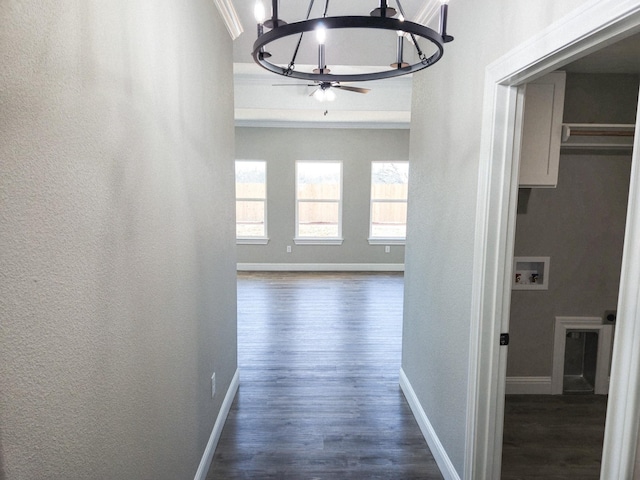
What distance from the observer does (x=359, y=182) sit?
7.78m

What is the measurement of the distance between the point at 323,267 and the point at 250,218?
166cm

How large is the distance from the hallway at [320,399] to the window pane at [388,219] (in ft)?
7.54

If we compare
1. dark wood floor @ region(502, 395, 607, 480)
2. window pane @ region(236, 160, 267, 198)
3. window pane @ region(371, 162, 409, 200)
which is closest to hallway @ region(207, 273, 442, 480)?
dark wood floor @ region(502, 395, 607, 480)

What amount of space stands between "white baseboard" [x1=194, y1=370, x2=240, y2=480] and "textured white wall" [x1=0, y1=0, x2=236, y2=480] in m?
0.22

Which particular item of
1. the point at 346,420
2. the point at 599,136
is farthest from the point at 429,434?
the point at 599,136

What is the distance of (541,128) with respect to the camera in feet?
7.52

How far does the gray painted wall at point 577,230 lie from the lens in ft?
10.2

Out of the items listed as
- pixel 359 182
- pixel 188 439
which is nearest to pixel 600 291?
pixel 188 439

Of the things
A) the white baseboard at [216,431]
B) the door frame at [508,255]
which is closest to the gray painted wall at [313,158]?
the white baseboard at [216,431]

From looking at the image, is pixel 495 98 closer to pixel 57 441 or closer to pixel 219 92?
pixel 219 92

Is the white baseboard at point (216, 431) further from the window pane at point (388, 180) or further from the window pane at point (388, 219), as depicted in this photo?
the window pane at point (388, 180)

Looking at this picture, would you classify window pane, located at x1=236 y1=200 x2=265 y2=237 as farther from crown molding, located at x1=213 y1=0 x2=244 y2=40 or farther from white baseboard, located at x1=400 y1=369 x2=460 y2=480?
white baseboard, located at x1=400 y1=369 x2=460 y2=480

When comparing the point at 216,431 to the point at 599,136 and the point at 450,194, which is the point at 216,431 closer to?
the point at 450,194

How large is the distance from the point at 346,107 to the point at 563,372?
13.8 feet
